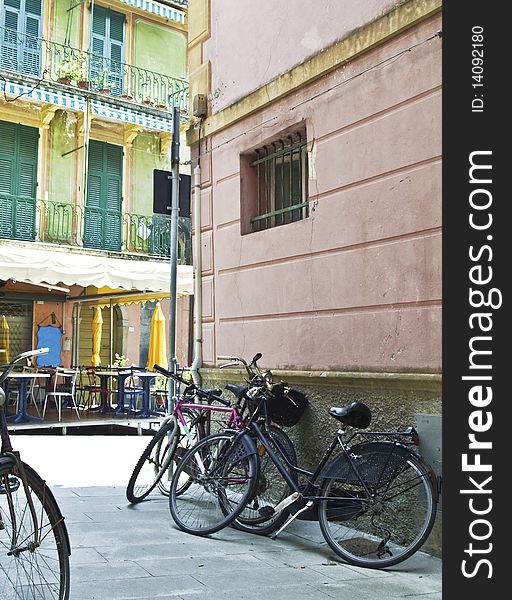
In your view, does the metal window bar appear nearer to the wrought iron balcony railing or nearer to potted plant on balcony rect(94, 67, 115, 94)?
the wrought iron balcony railing

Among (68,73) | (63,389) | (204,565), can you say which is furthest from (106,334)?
(204,565)

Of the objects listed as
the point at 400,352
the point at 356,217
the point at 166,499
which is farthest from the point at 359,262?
the point at 166,499

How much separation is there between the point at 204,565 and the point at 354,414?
1.39 metres

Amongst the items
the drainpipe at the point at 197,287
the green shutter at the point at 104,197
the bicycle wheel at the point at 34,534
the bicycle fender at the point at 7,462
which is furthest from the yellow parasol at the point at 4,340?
the bicycle fender at the point at 7,462

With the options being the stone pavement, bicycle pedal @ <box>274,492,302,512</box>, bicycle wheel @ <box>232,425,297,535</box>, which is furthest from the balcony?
bicycle pedal @ <box>274,492,302,512</box>

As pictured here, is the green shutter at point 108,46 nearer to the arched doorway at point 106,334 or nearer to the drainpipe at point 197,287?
the arched doorway at point 106,334

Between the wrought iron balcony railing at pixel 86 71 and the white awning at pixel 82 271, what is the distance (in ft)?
21.6

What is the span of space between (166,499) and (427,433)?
2.74 meters

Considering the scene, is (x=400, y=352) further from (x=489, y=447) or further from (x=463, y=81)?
(x=463, y=81)

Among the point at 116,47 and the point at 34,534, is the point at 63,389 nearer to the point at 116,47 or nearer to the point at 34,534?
the point at 116,47

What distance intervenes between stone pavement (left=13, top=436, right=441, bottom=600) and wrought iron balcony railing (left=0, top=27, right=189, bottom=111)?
14.0 meters

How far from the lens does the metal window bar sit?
6.91 metres

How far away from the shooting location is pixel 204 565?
4.82 m

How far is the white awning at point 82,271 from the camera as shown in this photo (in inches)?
491
